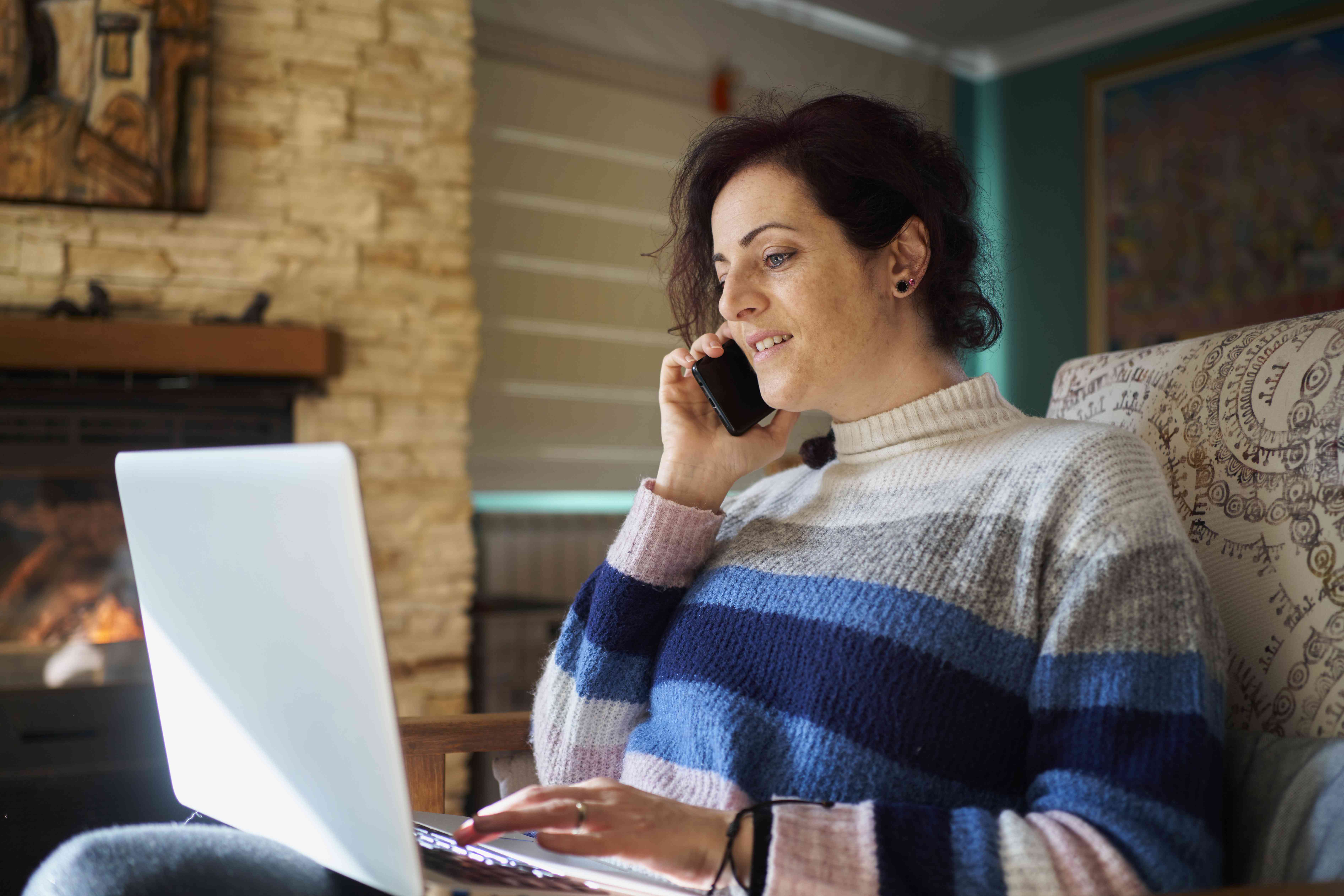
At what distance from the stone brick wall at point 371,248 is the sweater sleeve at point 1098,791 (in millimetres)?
1956

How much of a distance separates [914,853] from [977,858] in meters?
0.05

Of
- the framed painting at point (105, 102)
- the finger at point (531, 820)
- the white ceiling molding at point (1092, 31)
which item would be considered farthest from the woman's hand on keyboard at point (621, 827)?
the white ceiling molding at point (1092, 31)

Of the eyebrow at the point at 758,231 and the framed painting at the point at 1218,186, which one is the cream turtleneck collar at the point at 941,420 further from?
the framed painting at the point at 1218,186

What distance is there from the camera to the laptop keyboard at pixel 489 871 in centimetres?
74

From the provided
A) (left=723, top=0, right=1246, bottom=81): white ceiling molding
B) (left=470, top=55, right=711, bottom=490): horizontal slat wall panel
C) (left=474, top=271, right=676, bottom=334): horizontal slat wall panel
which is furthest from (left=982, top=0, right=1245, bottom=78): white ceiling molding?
(left=474, top=271, right=676, bottom=334): horizontal slat wall panel

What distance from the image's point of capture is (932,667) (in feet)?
2.94

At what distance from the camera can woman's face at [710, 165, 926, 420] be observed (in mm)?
1148

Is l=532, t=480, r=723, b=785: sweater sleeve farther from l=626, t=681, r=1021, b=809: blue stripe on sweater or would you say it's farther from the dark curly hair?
the dark curly hair

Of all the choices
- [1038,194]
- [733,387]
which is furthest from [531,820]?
[1038,194]

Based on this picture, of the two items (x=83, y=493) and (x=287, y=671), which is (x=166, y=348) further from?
(x=287, y=671)

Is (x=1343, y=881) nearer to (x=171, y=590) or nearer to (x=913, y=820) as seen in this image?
(x=913, y=820)

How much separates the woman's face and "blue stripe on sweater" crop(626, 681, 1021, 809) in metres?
0.36

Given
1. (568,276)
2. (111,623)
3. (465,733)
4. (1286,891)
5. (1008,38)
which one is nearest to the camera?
(1286,891)

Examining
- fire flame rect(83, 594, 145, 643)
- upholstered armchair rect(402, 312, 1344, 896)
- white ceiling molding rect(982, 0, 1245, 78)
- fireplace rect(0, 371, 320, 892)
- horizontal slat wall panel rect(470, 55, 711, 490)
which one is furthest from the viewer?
white ceiling molding rect(982, 0, 1245, 78)
